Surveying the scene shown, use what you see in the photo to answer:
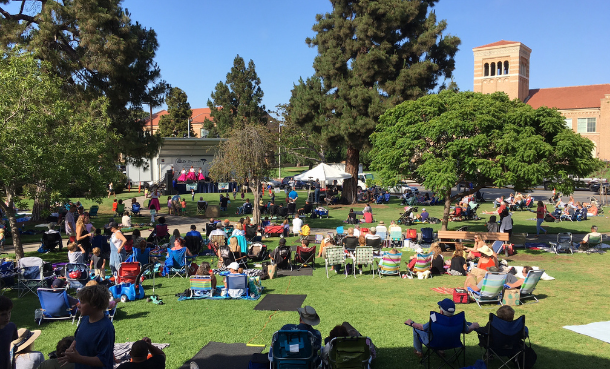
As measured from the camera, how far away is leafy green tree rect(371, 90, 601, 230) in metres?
14.7

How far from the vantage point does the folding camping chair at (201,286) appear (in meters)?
10.3

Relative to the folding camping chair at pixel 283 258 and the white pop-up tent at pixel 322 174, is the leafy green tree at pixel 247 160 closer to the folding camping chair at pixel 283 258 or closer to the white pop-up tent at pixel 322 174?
the white pop-up tent at pixel 322 174

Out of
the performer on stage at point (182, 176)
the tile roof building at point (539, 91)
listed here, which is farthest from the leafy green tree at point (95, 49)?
the tile roof building at point (539, 91)

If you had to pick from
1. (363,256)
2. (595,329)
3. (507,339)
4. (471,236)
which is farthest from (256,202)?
(507,339)

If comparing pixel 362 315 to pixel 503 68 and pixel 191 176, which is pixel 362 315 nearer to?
pixel 191 176

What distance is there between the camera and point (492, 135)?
15461 mm

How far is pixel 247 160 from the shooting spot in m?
21.1

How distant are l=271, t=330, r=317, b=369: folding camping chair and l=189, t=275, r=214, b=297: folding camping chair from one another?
14.9 ft

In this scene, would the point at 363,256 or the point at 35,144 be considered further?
the point at 363,256

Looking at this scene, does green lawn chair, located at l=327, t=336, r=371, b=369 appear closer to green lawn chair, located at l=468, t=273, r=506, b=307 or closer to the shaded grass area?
the shaded grass area

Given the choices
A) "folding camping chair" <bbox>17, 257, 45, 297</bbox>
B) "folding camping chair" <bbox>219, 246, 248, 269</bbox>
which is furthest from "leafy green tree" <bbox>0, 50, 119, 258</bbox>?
"folding camping chair" <bbox>219, 246, 248, 269</bbox>

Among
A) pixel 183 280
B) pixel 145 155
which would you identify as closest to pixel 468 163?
pixel 183 280

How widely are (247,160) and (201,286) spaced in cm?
1133

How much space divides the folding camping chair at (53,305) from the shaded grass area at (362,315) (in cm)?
16
